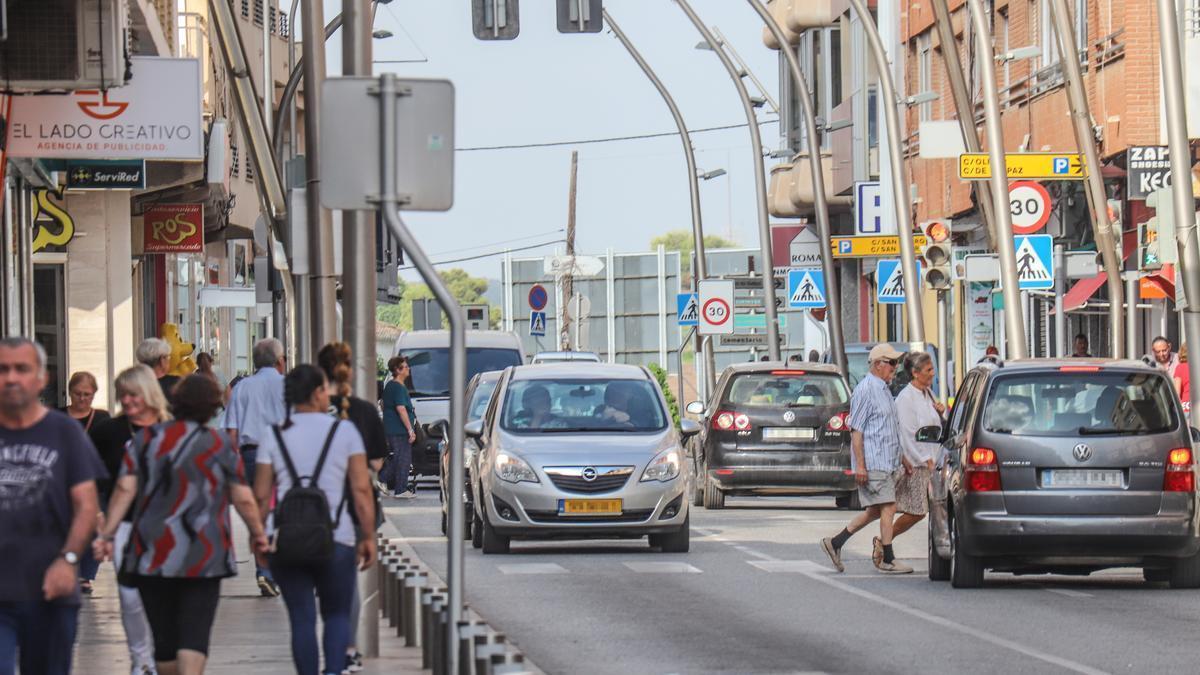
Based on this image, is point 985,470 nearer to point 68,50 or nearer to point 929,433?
point 929,433

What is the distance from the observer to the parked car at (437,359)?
37094 mm

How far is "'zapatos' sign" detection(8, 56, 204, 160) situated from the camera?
68.6 ft

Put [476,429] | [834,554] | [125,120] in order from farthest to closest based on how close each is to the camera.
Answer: [476,429]
[125,120]
[834,554]

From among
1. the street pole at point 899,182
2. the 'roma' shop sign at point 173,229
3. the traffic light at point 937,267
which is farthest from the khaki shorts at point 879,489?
the 'roma' shop sign at point 173,229

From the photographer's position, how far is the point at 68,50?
18328 millimetres

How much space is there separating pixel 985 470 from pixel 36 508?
9873 millimetres

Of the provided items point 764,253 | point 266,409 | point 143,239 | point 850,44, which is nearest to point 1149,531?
point 266,409

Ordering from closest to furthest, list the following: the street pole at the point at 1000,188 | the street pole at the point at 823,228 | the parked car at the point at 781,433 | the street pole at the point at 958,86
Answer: the street pole at the point at 1000,188, the parked car at the point at 781,433, the street pole at the point at 958,86, the street pole at the point at 823,228

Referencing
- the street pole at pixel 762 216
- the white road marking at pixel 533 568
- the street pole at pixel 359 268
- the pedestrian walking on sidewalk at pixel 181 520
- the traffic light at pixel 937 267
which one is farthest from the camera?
the street pole at pixel 762 216

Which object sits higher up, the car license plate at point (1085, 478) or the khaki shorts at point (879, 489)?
the car license plate at point (1085, 478)

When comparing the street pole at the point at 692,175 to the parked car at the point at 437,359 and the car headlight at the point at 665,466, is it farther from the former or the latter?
the car headlight at the point at 665,466

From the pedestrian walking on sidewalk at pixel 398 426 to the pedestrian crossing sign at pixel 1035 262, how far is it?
7.58 m

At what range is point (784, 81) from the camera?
67.9 meters

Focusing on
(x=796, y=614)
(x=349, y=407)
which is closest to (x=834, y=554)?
(x=796, y=614)
